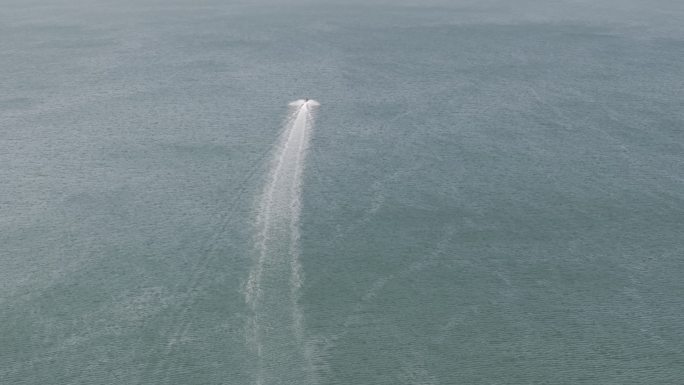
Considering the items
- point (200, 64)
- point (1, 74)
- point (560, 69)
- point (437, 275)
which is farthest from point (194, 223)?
point (560, 69)

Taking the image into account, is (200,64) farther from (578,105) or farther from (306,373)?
(306,373)

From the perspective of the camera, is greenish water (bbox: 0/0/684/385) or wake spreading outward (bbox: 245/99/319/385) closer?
wake spreading outward (bbox: 245/99/319/385)

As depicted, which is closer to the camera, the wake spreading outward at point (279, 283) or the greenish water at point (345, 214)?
the wake spreading outward at point (279, 283)

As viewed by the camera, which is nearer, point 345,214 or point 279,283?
point 279,283

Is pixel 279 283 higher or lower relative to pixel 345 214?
lower
